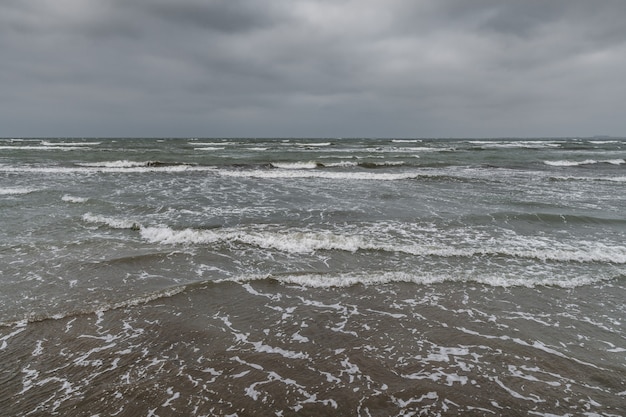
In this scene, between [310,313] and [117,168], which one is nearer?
[310,313]

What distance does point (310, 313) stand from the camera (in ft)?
20.3

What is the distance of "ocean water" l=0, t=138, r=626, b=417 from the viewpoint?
13.9ft

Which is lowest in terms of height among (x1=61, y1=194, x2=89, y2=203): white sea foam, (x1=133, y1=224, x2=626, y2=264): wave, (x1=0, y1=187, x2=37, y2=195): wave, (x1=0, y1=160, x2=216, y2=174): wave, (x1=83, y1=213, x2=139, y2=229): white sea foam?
(x1=133, y1=224, x2=626, y2=264): wave

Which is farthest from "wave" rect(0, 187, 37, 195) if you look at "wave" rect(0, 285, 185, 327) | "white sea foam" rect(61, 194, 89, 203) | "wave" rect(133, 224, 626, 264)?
"wave" rect(0, 285, 185, 327)

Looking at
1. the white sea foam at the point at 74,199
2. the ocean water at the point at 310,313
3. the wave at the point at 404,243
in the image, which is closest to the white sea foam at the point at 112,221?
the ocean water at the point at 310,313

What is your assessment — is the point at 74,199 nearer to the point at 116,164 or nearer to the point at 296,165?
the point at 116,164

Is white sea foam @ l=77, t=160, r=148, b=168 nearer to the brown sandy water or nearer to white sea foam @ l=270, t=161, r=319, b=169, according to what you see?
white sea foam @ l=270, t=161, r=319, b=169

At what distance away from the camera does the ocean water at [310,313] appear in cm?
425

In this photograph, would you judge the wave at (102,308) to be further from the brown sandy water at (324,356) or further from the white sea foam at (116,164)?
the white sea foam at (116,164)

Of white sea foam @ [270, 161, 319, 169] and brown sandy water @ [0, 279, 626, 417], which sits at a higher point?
white sea foam @ [270, 161, 319, 169]

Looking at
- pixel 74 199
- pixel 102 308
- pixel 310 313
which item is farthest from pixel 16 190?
pixel 310 313

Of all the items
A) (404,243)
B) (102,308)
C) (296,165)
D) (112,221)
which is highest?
(296,165)

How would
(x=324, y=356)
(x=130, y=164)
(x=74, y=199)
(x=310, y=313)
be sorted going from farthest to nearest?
(x=130, y=164) < (x=74, y=199) < (x=310, y=313) < (x=324, y=356)

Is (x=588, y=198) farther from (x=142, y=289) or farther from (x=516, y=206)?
(x=142, y=289)
